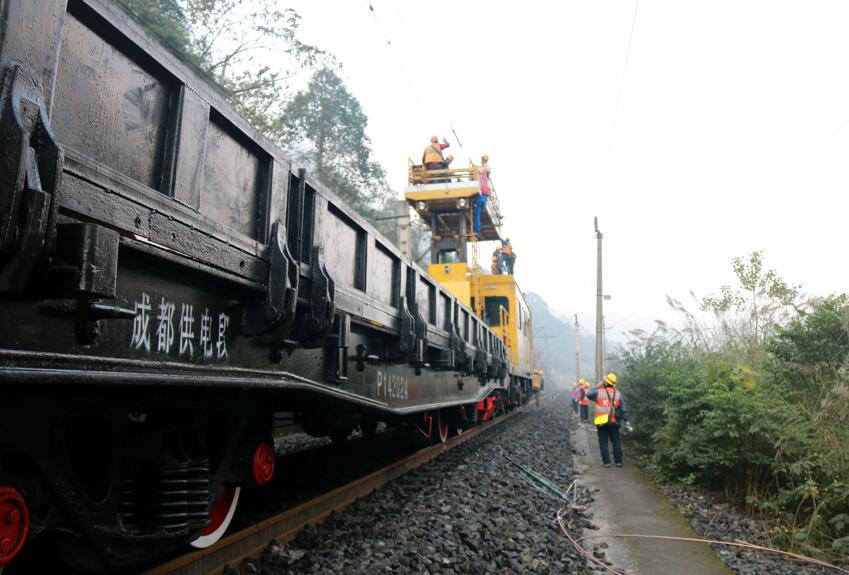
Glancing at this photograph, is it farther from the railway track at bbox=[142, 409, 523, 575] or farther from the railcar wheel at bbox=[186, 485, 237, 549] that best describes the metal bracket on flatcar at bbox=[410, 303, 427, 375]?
the railcar wheel at bbox=[186, 485, 237, 549]

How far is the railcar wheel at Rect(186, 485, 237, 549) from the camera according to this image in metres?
3.25

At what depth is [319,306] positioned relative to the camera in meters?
3.34

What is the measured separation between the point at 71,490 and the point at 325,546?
6.67ft

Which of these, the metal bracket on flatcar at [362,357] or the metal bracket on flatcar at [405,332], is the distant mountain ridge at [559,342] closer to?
the metal bracket on flatcar at [405,332]

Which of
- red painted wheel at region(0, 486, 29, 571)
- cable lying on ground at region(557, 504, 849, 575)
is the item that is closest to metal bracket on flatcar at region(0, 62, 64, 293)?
red painted wheel at region(0, 486, 29, 571)

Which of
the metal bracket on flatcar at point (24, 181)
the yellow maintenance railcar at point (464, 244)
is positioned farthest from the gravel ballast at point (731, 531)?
the yellow maintenance railcar at point (464, 244)

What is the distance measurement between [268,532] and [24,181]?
2.85 m

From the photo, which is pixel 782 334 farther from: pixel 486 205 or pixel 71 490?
pixel 486 205

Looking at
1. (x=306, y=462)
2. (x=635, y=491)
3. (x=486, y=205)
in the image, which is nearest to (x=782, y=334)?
(x=635, y=491)

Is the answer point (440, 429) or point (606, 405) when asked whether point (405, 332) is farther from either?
point (606, 405)

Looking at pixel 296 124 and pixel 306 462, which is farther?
pixel 296 124

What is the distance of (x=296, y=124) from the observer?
102 ft

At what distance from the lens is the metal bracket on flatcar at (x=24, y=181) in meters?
1.51

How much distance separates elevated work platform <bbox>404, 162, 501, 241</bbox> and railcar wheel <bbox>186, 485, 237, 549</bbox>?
1176cm
